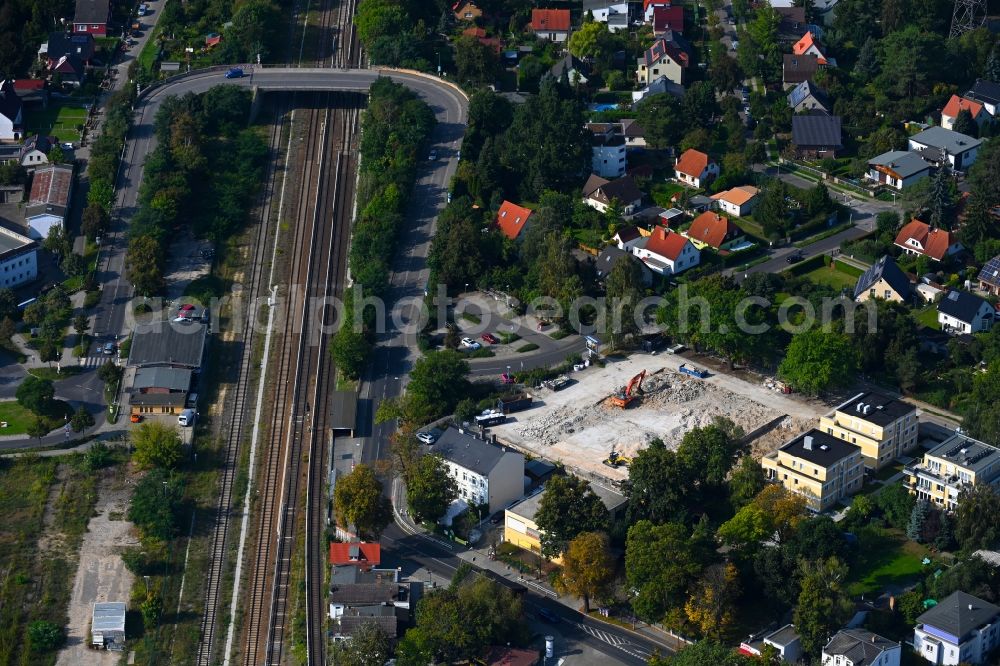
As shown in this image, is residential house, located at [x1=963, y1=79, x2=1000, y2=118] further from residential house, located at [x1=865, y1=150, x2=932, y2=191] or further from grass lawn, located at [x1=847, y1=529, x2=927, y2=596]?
grass lawn, located at [x1=847, y1=529, x2=927, y2=596]

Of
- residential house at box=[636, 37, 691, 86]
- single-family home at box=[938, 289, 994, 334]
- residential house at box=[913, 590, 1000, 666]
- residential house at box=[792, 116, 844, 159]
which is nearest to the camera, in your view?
residential house at box=[913, 590, 1000, 666]

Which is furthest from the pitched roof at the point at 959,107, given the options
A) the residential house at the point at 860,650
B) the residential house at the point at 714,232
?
the residential house at the point at 860,650

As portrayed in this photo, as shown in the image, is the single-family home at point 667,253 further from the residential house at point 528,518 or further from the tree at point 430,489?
the tree at point 430,489

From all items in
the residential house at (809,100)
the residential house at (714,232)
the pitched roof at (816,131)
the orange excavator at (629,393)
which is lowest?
the orange excavator at (629,393)

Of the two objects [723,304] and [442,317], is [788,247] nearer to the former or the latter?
[723,304]

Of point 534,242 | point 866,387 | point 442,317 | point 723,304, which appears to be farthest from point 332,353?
point 866,387

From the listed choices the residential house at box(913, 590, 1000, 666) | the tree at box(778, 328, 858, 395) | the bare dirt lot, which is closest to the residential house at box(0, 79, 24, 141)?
the bare dirt lot
